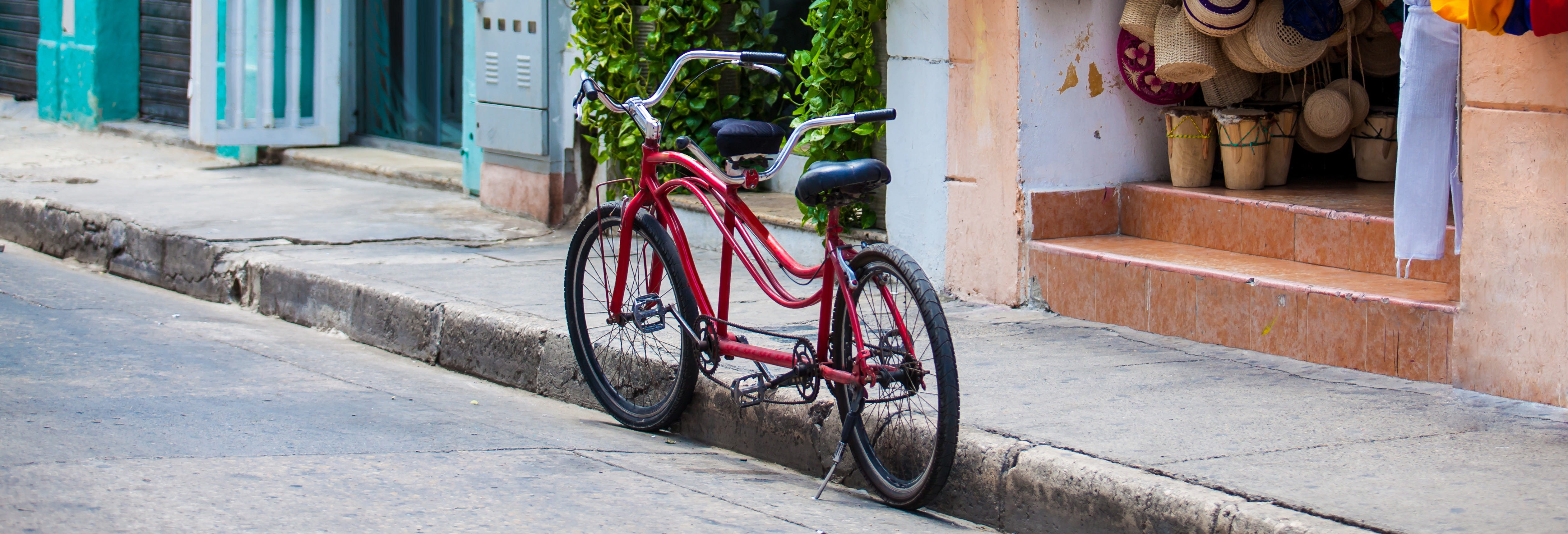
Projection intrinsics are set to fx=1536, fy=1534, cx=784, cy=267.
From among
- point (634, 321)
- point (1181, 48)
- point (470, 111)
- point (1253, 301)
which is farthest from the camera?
point (470, 111)

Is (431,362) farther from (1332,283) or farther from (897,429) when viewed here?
(1332,283)

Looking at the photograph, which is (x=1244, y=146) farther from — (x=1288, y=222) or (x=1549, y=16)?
(x=1549, y=16)

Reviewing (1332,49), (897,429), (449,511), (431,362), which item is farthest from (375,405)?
(1332,49)

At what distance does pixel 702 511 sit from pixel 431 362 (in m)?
2.40

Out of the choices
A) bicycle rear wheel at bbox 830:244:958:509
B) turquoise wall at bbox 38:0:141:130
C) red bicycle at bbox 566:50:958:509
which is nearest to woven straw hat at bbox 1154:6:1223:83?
red bicycle at bbox 566:50:958:509

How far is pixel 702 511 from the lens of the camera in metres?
3.71

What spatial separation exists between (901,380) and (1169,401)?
37.6 inches

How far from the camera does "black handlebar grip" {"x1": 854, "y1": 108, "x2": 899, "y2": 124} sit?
384 centimetres

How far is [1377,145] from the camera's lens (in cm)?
602

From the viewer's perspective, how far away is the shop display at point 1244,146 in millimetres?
5770

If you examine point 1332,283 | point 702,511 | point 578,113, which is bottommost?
point 702,511

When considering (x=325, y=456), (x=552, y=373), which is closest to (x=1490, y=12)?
(x=552, y=373)

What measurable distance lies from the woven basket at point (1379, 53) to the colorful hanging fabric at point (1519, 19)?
190cm

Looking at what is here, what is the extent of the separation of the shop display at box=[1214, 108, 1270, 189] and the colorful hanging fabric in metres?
1.70
